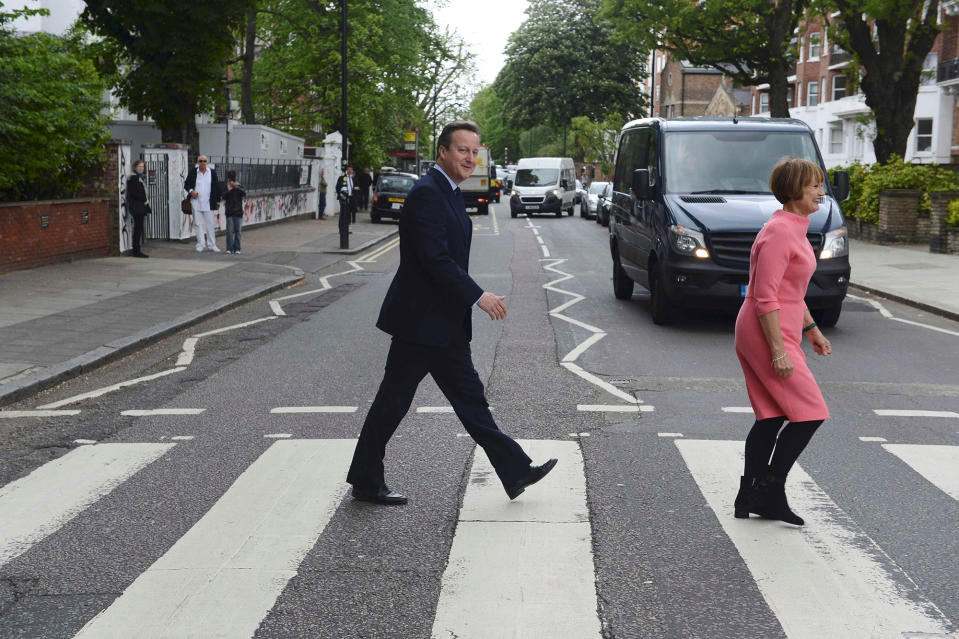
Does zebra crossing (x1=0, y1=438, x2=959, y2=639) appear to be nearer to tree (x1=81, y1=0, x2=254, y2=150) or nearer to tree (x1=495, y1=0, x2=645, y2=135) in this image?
tree (x1=81, y1=0, x2=254, y2=150)

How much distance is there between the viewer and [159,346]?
37.3ft

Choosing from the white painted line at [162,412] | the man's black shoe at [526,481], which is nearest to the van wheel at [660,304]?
the white painted line at [162,412]

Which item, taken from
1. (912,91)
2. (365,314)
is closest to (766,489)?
(365,314)

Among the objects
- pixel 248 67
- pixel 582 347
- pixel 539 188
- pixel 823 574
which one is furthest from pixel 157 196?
pixel 539 188

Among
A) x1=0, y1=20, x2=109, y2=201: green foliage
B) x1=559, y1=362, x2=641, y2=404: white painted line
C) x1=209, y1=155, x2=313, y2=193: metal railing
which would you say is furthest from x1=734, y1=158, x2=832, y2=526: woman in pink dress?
x1=209, y1=155, x2=313, y2=193: metal railing

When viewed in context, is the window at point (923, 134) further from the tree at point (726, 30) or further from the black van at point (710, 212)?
the black van at point (710, 212)

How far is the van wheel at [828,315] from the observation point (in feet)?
41.2

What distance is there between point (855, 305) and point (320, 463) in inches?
435

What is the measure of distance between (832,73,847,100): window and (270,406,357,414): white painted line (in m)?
64.9

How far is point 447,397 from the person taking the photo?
5422mm

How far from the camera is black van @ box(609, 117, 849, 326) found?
11836mm

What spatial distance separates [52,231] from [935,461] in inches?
611

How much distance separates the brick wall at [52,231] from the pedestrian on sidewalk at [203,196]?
2.38 m

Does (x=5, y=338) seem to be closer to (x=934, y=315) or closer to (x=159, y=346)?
(x=159, y=346)
